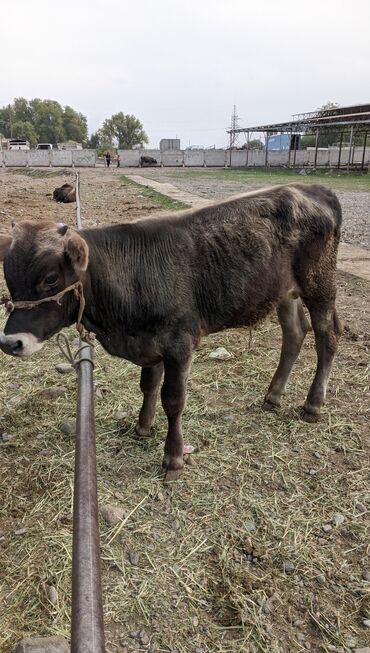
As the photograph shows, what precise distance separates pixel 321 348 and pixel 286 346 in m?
0.32

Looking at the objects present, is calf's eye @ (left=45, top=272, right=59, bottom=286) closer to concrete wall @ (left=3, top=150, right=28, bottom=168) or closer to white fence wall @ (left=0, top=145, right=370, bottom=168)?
white fence wall @ (left=0, top=145, right=370, bottom=168)

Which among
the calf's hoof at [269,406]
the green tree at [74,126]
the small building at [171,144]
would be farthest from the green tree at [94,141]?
the calf's hoof at [269,406]

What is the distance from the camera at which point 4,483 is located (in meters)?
3.60

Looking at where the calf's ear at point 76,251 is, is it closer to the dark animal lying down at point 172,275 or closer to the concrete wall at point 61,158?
the dark animal lying down at point 172,275

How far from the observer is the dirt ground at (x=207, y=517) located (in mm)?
2615

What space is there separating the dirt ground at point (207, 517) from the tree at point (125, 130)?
374ft

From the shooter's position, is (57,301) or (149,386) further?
(149,386)

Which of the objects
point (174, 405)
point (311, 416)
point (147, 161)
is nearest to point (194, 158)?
point (147, 161)

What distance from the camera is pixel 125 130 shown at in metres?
111

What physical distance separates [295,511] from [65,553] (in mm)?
Answer: 1477

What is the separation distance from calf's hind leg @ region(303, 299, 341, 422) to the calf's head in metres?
2.30

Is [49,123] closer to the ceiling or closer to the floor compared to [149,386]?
closer to the ceiling

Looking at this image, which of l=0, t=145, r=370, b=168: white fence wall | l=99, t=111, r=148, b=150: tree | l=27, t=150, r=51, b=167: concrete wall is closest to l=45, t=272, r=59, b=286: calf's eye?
l=0, t=145, r=370, b=168: white fence wall

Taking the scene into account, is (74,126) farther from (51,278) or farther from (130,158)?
(51,278)
